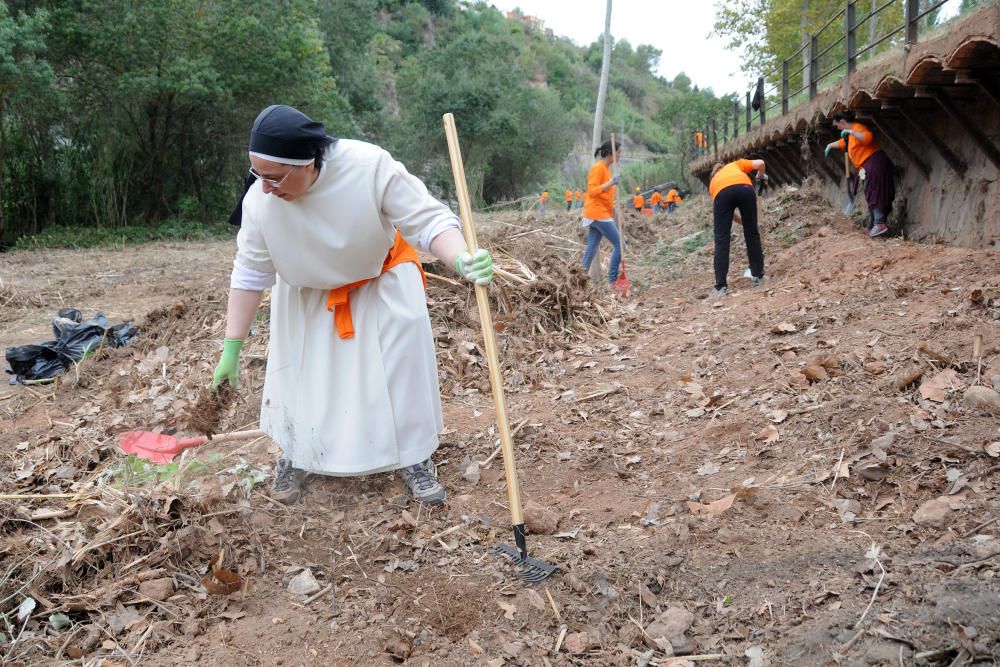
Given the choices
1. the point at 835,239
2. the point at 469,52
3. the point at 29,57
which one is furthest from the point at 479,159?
the point at 835,239

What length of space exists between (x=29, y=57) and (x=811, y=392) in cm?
1530

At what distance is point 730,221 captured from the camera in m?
8.40

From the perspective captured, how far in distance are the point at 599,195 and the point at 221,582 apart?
22.4 ft

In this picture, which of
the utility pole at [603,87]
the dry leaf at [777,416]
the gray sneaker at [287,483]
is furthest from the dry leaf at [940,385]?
the utility pole at [603,87]

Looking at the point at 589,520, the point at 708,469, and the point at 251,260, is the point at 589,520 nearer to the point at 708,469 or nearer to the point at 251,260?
the point at 708,469

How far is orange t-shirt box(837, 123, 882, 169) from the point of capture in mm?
9273

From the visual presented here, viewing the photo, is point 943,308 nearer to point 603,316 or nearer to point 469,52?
point 603,316

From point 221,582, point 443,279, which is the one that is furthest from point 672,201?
point 221,582

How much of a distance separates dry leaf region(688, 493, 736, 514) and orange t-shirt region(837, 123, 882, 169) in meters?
7.58

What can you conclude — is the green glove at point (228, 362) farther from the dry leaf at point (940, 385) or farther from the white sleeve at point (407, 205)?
the dry leaf at point (940, 385)

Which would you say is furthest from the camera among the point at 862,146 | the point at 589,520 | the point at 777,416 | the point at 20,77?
the point at 20,77

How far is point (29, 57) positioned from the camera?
45.3ft

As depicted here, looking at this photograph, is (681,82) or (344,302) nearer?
(344,302)

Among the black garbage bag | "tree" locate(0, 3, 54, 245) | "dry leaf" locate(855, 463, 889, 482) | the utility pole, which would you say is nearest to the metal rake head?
"dry leaf" locate(855, 463, 889, 482)
